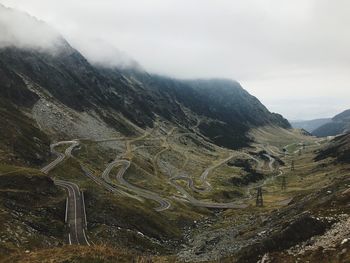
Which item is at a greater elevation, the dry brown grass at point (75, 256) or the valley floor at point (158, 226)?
the dry brown grass at point (75, 256)

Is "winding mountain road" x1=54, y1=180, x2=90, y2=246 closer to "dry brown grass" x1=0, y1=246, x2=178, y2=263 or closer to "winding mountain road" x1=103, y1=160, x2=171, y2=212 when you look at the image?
"winding mountain road" x1=103, y1=160, x2=171, y2=212

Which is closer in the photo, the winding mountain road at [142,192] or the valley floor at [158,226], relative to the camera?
the valley floor at [158,226]

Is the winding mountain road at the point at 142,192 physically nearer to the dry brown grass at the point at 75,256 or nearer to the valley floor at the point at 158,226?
the valley floor at the point at 158,226

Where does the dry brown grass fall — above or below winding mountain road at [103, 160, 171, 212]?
above

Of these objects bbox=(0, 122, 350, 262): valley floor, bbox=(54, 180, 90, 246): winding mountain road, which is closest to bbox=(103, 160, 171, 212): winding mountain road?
bbox=(0, 122, 350, 262): valley floor

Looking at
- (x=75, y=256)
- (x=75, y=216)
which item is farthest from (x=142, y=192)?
(x=75, y=256)

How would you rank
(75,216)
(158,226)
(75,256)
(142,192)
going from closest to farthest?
(75,256) < (75,216) < (158,226) < (142,192)

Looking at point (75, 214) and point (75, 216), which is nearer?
point (75, 216)

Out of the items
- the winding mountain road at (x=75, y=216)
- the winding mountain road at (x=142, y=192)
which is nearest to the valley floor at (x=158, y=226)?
the winding mountain road at (x=142, y=192)

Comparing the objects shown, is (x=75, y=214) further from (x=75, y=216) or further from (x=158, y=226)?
(x=158, y=226)

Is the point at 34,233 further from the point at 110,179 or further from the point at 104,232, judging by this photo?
the point at 110,179

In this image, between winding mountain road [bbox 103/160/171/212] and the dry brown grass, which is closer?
the dry brown grass

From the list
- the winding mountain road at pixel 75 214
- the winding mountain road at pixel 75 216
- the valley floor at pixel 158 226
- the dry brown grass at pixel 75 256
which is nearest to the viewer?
the dry brown grass at pixel 75 256

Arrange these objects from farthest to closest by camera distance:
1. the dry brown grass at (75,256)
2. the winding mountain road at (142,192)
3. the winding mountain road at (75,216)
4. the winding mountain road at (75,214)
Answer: the winding mountain road at (142,192) → the winding mountain road at (75,214) → the winding mountain road at (75,216) → the dry brown grass at (75,256)
